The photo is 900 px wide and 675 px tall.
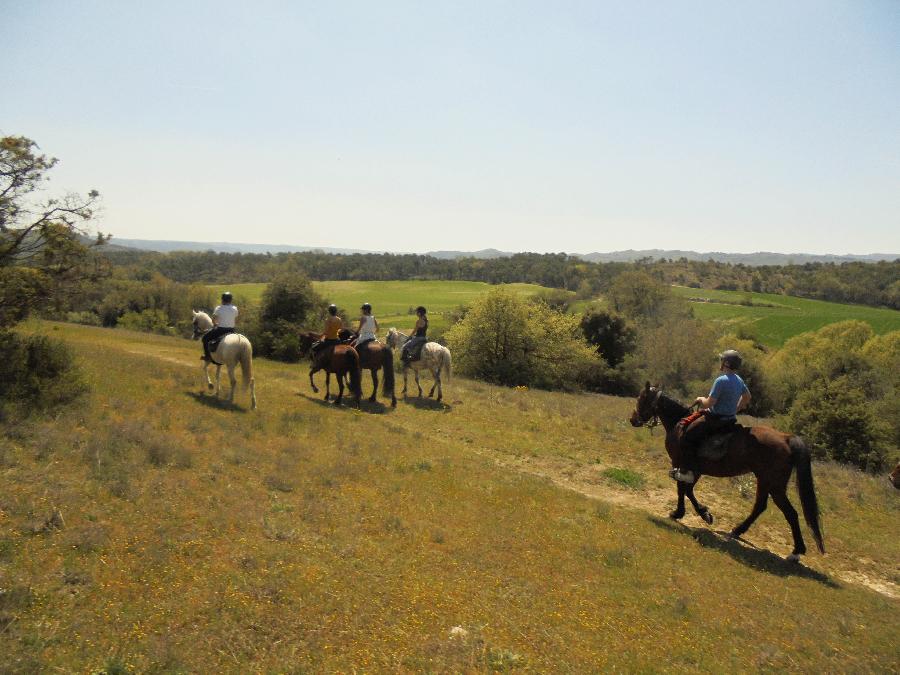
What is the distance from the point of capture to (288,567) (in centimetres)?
677

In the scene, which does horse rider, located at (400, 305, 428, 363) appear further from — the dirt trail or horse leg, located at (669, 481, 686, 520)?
horse leg, located at (669, 481, 686, 520)

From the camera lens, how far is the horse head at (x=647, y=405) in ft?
38.2

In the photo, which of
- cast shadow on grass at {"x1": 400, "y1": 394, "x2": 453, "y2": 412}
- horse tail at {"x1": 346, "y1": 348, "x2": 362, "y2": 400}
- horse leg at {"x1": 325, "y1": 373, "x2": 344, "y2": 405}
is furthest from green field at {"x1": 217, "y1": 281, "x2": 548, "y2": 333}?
horse tail at {"x1": 346, "y1": 348, "x2": 362, "y2": 400}

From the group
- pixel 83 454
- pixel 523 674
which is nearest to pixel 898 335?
pixel 523 674

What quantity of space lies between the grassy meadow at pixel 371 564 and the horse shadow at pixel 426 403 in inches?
251

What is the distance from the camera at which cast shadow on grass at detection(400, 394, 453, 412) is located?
65.5ft

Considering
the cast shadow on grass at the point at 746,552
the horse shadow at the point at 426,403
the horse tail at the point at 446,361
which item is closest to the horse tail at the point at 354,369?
the horse shadow at the point at 426,403

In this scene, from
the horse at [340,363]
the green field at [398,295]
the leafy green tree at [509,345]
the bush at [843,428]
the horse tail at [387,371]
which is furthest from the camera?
the green field at [398,295]

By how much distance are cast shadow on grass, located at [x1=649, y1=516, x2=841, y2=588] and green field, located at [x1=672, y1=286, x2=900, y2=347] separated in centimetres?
6904

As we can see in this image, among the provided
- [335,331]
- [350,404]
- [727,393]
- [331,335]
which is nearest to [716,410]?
[727,393]

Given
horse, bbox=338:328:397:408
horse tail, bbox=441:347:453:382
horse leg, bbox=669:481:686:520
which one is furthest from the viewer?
horse tail, bbox=441:347:453:382

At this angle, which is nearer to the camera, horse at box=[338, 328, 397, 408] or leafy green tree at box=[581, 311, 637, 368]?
horse at box=[338, 328, 397, 408]

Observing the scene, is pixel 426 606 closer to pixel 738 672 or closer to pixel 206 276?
pixel 738 672

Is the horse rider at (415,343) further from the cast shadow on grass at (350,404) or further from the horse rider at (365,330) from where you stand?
the cast shadow on grass at (350,404)
